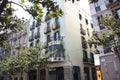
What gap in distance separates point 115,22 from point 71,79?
13528 mm

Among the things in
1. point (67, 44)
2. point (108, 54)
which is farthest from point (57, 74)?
point (108, 54)

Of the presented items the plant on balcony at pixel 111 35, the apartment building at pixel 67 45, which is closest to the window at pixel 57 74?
the apartment building at pixel 67 45

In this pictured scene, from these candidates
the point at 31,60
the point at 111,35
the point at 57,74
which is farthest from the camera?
the point at 57,74

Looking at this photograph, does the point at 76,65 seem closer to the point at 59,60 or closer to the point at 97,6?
the point at 59,60

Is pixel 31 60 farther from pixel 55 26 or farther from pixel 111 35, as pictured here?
pixel 111 35

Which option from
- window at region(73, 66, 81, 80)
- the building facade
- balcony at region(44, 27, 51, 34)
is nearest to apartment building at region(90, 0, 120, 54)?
the building facade

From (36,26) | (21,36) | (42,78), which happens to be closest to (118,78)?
(42,78)

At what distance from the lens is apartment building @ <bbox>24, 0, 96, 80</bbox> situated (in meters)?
27.5

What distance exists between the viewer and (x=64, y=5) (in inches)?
1213

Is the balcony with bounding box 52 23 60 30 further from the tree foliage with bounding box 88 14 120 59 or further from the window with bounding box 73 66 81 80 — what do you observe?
the tree foliage with bounding box 88 14 120 59

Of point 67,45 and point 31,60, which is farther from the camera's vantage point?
point 67,45

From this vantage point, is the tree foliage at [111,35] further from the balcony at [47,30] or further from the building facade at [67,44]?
the balcony at [47,30]

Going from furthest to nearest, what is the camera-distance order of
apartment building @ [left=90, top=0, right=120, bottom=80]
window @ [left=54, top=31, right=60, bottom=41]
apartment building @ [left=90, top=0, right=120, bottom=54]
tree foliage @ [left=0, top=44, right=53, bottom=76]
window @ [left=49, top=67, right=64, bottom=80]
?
window @ [left=54, top=31, right=60, bottom=41]
window @ [left=49, top=67, right=64, bottom=80]
tree foliage @ [left=0, top=44, right=53, bottom=76]
apartment building @ [left=90, top=0, right=120, bottom=54]
apartment building @ [left=90, top=0, right=120, bottom=80]

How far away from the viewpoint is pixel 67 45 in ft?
92.6
